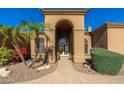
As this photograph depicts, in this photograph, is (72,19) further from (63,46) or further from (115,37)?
(63,46)

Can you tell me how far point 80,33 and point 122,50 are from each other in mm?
4842

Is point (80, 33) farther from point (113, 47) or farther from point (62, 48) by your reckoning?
point (62, 48)

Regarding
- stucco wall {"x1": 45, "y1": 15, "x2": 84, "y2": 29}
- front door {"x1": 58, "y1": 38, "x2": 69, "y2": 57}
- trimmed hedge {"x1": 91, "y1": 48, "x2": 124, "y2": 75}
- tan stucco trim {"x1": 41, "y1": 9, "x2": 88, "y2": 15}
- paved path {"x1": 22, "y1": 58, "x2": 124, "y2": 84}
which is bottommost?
paved path {"x1": 22, "y1": 58, "x2": 124, "y2": 84}

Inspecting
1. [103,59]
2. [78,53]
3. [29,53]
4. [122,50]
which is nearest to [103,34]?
[122,50]

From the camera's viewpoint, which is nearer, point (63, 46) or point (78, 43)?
point (78, 43)

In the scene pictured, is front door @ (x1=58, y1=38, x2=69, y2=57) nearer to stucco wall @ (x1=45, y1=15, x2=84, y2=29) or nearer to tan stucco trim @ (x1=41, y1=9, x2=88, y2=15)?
stucco wall @ (x1=45, y1=15, x2=84, y2=29)

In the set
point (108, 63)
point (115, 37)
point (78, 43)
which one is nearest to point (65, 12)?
point (78, 43)

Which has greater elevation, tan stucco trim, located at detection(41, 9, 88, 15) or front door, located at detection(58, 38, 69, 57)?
tan stucco trim, located at detection(41, 9, 88, 15)

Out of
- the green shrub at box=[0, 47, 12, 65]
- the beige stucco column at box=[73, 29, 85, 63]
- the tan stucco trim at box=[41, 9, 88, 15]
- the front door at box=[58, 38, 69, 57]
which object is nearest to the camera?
the green shrub at box=[0, 47, 12, 65]

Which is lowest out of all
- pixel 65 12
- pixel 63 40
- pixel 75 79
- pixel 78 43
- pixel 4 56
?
pixel 75 79

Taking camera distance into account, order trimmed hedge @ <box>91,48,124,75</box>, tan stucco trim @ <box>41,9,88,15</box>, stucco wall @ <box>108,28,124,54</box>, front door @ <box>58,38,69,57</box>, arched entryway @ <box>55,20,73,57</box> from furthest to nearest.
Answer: front door @ <box>58,38,69,57</box>
arched entryway @ <box>55,20,73,57</box>
stucco wall @ <box>108,28,124,54</box>
tan stucco trim @ <box>41,9,88,15</box>
trimmed hedge @ <box>91,48,124,75</box>

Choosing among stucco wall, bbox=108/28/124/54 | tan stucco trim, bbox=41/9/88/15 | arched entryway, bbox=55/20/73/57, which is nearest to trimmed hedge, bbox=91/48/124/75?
stucco wall, bbox=108/28/124/54

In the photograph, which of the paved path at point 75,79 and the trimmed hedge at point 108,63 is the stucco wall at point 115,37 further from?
the paved path at point 75,79

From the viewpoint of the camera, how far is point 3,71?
9.92 meters
